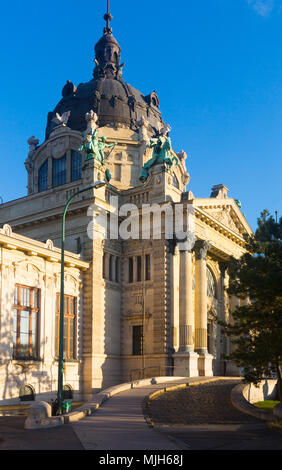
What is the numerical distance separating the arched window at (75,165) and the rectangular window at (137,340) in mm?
16506

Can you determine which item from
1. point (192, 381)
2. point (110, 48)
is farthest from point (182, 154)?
point (192, 381)

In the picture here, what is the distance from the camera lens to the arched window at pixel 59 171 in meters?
50.3

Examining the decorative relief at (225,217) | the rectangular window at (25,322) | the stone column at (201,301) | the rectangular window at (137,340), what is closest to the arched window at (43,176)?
the decorative relief at (225,217)

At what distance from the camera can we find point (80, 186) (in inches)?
1582

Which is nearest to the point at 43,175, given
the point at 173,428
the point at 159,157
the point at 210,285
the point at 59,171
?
the point at 59,171

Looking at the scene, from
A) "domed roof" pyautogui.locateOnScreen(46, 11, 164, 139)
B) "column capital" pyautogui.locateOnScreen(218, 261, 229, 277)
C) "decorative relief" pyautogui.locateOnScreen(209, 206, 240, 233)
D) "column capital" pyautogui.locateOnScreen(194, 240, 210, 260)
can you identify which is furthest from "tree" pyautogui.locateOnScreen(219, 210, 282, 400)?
"domed roof" pyautogui.locateOnScreen(46, 11, 164, 139)

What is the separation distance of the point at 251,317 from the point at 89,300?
1571 cm

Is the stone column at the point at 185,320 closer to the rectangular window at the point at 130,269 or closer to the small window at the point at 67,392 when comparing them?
the rectangular window at the point at 130,269

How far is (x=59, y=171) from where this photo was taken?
50.8 meters

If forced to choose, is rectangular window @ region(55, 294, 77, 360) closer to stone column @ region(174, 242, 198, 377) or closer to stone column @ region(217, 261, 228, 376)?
stone column @ region(174, 242, 198, 377)

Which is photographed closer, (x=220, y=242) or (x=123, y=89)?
(x=220, y=242)

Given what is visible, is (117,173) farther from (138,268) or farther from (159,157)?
(138,268)

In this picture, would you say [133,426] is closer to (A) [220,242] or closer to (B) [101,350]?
(B) [101,350]

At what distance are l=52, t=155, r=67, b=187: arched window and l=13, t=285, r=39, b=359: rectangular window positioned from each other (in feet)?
63.2
